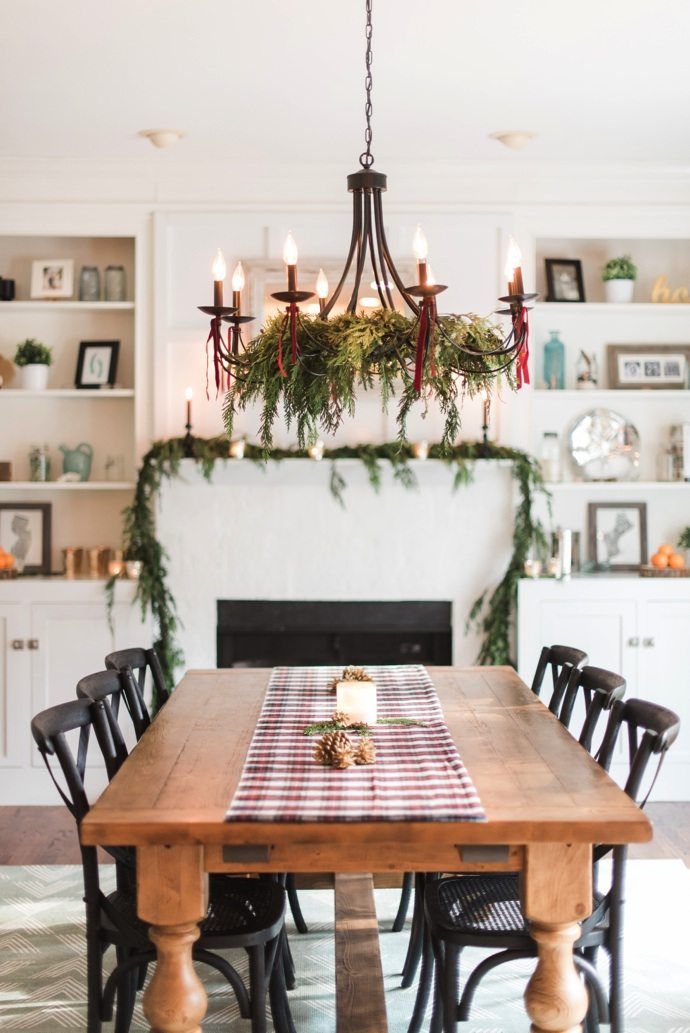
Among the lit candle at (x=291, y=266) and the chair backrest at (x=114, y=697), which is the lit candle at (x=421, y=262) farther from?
the chair backrest at (x=114, y=697)

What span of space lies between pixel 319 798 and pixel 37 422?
3528mm

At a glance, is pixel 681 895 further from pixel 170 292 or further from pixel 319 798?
pixel 170 292

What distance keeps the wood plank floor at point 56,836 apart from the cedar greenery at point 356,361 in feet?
7.54

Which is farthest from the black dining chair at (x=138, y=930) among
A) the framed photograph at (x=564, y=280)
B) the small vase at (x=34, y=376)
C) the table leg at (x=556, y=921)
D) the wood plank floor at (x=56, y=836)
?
the framed photograph at (x=564, y=280)

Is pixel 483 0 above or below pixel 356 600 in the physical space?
above

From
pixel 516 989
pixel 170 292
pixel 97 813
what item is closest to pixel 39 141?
pixel 170 292

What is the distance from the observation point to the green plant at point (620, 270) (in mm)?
5070

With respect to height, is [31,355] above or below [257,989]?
above

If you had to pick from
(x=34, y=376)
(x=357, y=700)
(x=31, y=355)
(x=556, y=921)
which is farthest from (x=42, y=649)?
(x=556, y=921)

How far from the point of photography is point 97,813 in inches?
86.2

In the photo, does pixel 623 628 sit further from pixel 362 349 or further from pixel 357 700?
pixel 362 349

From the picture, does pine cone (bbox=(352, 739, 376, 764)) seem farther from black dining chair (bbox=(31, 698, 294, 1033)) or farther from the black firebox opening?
the black firebox opening

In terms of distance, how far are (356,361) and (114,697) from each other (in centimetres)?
138

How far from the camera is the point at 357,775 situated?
244 cm
